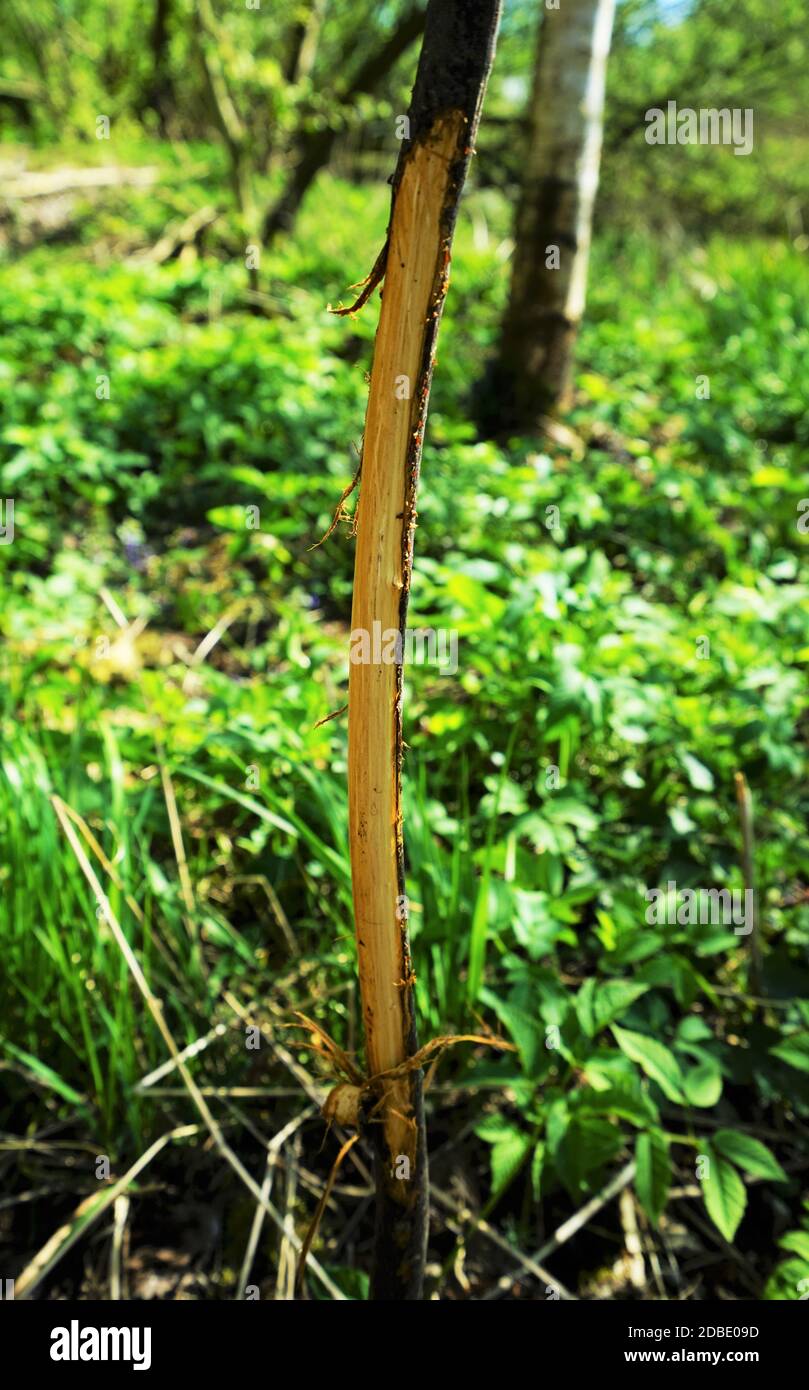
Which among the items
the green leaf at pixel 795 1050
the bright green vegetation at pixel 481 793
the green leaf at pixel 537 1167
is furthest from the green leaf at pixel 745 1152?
the green leaf at pixel 537 1167

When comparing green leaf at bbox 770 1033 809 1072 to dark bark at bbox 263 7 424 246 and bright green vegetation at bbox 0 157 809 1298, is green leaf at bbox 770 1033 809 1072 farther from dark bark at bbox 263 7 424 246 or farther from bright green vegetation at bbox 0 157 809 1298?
dark bark at bbox 263 7 424 246

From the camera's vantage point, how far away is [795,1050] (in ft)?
5.09

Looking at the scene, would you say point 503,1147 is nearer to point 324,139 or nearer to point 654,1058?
point 654,1058

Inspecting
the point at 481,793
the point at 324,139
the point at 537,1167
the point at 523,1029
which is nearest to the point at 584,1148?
the point at 537,1167

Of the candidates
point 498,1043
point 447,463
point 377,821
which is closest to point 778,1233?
point 498,1043

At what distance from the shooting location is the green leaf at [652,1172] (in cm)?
137

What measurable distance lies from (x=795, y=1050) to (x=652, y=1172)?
0.33 meters

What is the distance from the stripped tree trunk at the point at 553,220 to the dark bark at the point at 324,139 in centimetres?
306
